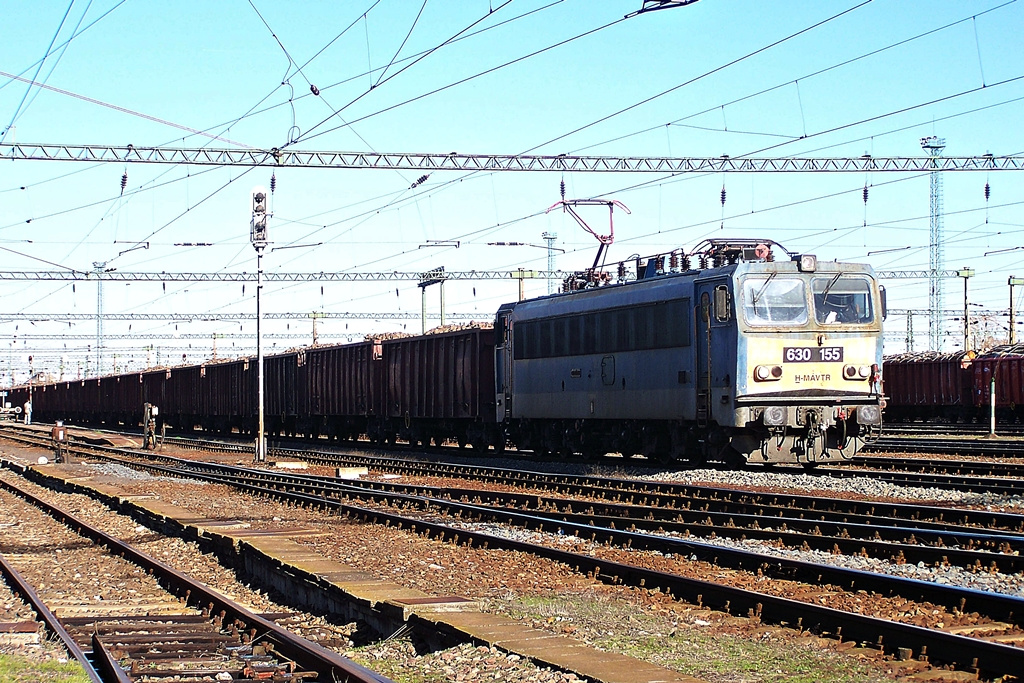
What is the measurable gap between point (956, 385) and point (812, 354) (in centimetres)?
2924

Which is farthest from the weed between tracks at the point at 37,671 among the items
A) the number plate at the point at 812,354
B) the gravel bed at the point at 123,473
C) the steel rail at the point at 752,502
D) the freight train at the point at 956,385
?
the freight train at the point at 956,385

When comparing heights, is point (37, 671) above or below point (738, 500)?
below

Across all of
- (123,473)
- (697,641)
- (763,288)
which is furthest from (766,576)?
(123,473)

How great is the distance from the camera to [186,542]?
15133mm

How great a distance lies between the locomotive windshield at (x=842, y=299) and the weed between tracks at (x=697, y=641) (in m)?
12.1

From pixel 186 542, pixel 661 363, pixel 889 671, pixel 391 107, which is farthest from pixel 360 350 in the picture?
pixel 889 671

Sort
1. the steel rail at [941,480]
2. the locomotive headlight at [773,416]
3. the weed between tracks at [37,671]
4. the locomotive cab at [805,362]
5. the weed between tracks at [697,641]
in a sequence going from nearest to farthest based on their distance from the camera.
A: the weed between tracks at [697,641], the weed between tracks at [37,671], the steel rail at [941,480], the locomotive headlight at [773,416], the locomotive cab at [805,362]

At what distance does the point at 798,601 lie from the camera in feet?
28.4

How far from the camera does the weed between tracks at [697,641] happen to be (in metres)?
7.00

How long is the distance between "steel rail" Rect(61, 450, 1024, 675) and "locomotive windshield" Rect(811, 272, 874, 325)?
821cm

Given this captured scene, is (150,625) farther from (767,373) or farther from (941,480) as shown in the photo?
(941,480)

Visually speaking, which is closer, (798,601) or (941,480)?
(798,601)

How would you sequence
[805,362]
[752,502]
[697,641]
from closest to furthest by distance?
[697,641] → [752,502] → [805,362]

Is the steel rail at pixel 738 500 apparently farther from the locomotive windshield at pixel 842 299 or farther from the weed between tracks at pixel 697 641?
the weed between tracks at pixel 697 641
